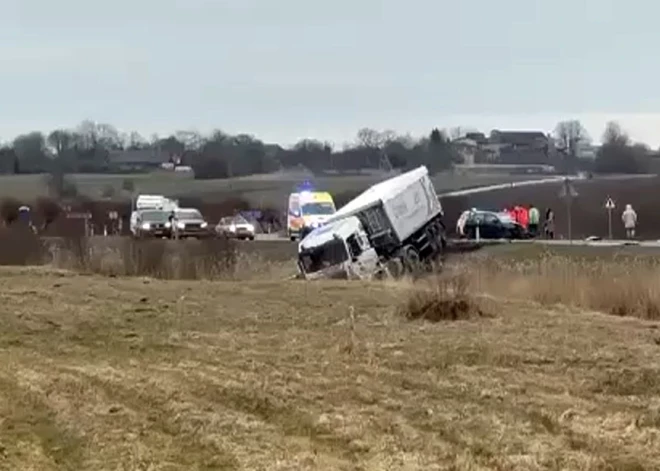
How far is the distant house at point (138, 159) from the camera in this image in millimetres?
130000

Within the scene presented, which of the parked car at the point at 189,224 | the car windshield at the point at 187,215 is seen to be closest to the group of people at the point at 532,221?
the parked car at the point at 189,224

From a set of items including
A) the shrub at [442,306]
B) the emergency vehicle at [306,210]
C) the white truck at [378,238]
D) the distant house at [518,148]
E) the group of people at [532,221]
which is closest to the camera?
the shrub at [442,306]

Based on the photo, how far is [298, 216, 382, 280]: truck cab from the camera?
29.5m

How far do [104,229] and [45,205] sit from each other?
27.6ft

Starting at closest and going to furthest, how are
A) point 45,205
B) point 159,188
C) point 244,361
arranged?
point 244,361
point 45,205
point 159,188

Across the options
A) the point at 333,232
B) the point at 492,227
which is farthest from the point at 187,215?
the point at 333,232

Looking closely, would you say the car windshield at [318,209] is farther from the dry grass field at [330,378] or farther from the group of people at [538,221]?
the dry grass field at [330,378]

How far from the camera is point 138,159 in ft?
438

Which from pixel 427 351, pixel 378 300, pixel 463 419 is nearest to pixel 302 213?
pixel 378 300

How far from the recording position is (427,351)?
14.0 m

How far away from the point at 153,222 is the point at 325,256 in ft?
67.3

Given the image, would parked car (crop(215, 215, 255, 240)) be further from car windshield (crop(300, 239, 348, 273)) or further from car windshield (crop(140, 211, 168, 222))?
→ car windshield (crop(300, 239, 348, 273))

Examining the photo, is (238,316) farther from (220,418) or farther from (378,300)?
(220,418)

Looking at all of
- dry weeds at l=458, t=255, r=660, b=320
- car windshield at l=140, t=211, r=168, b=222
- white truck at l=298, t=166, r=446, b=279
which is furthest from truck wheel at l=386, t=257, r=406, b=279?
car windshield at l=140, t=211, r=168, b=222
